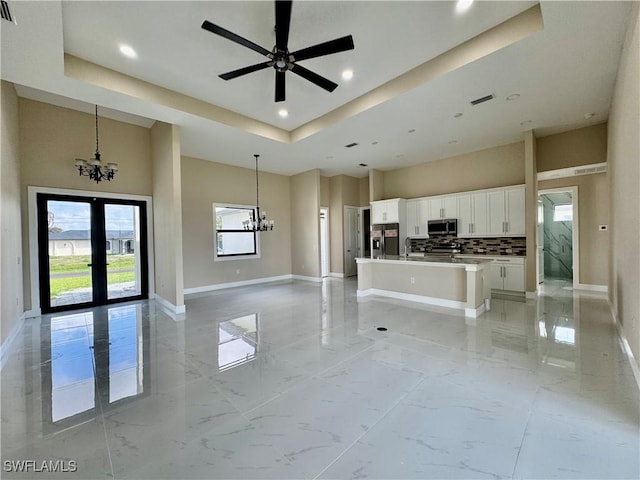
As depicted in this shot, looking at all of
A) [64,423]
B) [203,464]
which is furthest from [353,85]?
[64,423]

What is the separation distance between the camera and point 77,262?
548 centimetres

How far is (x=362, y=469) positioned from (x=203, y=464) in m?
0.94

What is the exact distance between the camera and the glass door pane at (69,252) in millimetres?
5203

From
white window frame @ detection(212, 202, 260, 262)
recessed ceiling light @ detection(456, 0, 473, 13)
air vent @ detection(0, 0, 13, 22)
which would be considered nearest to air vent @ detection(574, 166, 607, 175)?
recessed ceiling light @ detection(456, 0, 473, 13)

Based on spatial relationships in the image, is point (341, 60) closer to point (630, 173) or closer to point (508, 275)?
point (630, 173)

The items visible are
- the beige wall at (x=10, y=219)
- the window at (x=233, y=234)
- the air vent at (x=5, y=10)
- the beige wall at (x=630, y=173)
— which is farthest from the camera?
the window at (x=233, y=234)

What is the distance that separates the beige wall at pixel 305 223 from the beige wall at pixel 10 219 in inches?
241

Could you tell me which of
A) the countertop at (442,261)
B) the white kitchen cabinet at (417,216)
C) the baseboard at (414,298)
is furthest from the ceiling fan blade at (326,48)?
the white kitchen cabinet at (417,216)

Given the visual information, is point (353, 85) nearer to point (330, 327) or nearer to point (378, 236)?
point (330, 327)

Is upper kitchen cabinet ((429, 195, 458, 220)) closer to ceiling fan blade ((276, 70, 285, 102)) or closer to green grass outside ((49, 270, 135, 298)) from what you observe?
ceiling fan blade ((276, 70, 285, 102))

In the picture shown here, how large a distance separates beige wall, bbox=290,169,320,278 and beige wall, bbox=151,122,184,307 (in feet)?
13.3

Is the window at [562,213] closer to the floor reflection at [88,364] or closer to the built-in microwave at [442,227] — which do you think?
the built-in microwave at [442,227]

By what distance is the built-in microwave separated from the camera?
23.0 ft

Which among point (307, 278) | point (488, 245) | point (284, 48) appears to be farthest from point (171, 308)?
point (488, 245)
